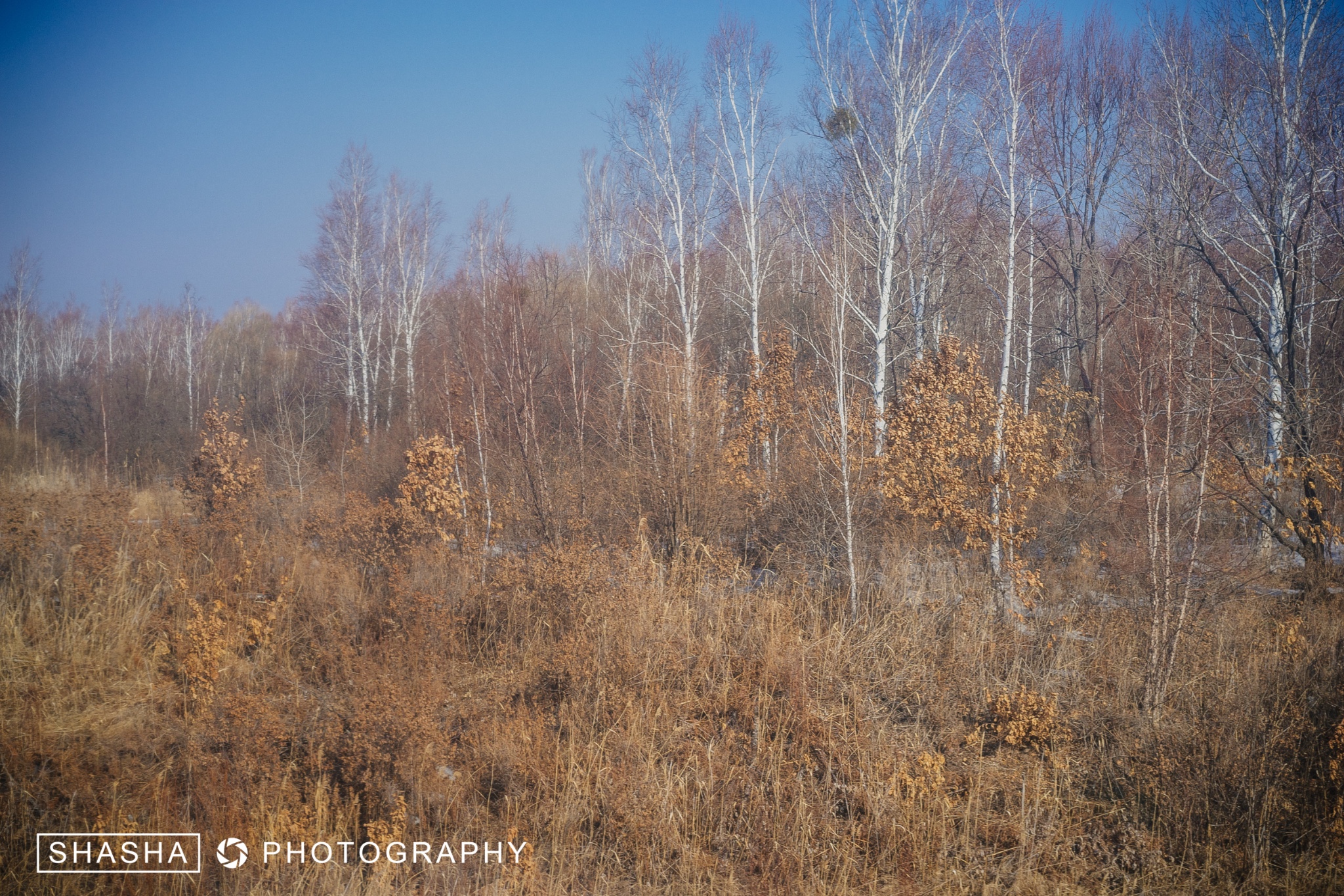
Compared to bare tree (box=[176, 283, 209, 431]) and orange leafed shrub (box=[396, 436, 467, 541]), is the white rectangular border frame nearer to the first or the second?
orange leafed shrub (box=[396, 436, 467, 541])

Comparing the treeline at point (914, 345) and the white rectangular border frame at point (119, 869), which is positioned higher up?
the treeline at point (914, 345)

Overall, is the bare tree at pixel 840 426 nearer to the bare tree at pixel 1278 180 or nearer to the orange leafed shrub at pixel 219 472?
the bare tree at pixel 1278 180

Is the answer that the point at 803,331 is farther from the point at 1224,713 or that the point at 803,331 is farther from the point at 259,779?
the point at 259,779

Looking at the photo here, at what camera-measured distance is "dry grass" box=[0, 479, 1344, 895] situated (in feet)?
13.4

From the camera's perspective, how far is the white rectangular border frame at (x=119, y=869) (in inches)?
148

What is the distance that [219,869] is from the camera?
12.8 ft

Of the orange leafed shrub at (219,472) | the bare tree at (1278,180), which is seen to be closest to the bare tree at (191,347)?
the orange leafed shrub at (219,472)

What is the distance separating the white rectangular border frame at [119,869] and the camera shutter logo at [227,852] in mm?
110

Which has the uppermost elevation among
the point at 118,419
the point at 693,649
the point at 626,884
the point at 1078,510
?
the point at 118,419

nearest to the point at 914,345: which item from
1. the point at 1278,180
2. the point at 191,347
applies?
the point at 1278,180

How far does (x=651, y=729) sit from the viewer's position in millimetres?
5270

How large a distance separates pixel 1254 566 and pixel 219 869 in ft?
33.3

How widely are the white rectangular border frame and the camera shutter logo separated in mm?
110

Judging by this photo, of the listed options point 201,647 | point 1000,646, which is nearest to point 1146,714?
point 1000,646
